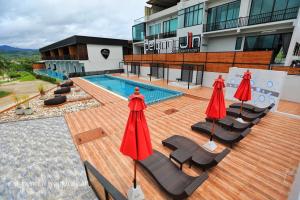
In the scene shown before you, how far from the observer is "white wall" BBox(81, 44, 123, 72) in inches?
1003

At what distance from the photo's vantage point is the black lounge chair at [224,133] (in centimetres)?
496

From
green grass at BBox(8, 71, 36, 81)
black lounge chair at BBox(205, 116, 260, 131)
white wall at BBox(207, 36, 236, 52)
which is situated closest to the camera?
black lounge chair at BBox(205, 116, 260, 131)

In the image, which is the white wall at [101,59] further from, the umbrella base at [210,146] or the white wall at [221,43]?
the umbrella base at [210,146]

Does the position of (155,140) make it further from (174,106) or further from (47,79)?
(47,79)

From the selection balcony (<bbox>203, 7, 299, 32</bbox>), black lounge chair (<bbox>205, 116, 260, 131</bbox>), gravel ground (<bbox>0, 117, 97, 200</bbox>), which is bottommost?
gravel ground (<bbox>0, 117, 97, 200</bbox>)

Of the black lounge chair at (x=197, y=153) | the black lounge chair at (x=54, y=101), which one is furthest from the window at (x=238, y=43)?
the black lounge chair at (x=54, y=101)

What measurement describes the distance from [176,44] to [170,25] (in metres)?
5.07

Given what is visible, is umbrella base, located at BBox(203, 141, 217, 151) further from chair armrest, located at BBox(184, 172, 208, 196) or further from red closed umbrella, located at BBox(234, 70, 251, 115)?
red closed umbrella, located at BBox(234, 70, 251, 115)

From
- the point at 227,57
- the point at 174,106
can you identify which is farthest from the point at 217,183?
the point at 227,57

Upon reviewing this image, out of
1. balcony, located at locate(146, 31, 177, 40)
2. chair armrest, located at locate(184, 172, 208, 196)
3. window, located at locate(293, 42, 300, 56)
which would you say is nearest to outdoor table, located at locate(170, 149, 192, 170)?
chair armrest, located at locate(184, 172, 208, 196)

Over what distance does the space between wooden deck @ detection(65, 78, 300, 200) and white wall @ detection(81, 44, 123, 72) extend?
64.8 ft

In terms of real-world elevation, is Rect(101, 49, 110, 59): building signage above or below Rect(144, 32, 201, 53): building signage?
below

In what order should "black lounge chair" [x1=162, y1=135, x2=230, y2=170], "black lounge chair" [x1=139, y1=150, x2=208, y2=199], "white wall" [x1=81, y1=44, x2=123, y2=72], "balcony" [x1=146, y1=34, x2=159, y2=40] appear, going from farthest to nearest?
1. "balcony" [x1=146, y1=34, x2=159, y2=40]
2. "white wall" [x1=81, y1=44, x2=123, y2=72]
3. "black lounge chair" [x1=162, y1=135, x2=230, y2=170]
4. "black lounge chair" [x1=139, y1=150, x2=208, y2=199]

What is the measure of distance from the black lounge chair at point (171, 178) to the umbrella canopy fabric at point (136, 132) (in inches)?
48.0
